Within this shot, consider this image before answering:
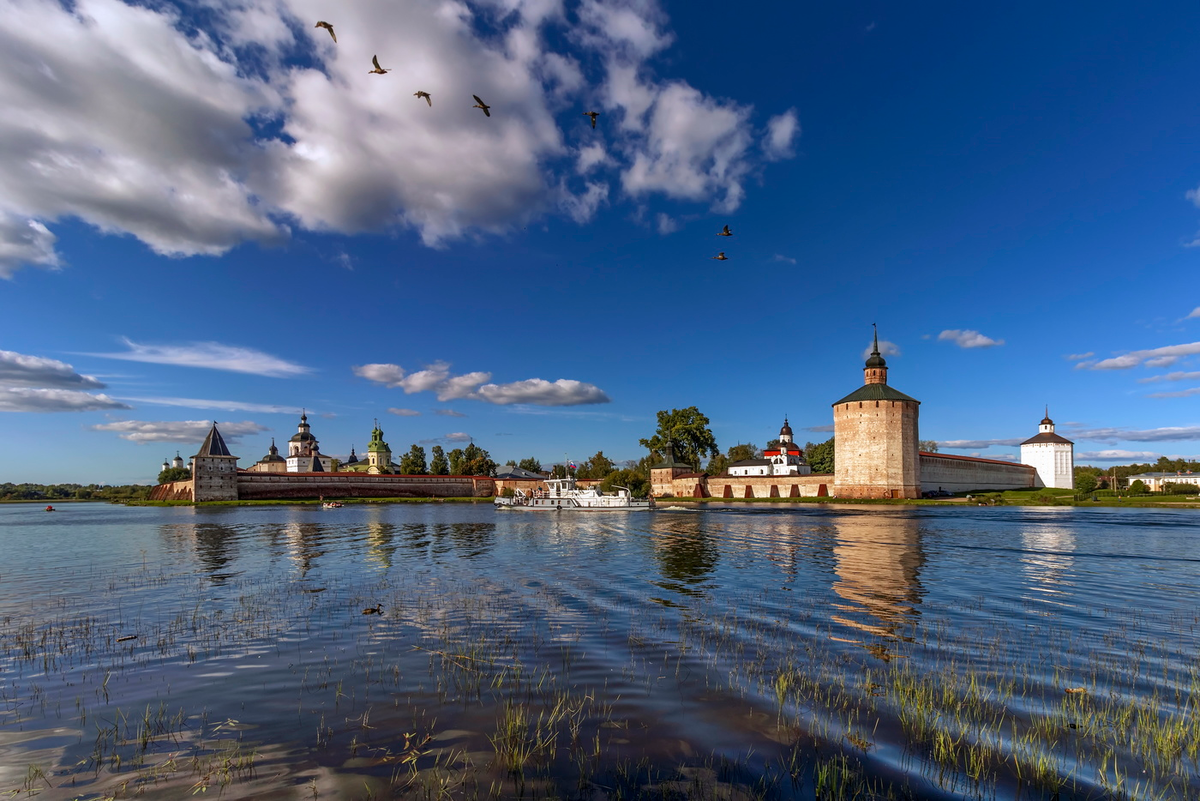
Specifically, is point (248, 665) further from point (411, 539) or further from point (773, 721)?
point (411, 539)

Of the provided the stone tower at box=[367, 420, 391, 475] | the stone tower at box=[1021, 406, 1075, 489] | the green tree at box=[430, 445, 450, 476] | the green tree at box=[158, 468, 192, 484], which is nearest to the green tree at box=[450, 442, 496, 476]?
the green tree at box=[430, 445, 450, 476]

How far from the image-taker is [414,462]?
335 ft

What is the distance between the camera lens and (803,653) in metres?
8.70

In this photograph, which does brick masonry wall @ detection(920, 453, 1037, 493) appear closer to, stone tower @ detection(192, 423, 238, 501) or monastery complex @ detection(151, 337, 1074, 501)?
monastery complex @ detection(151, 337, 1074, 501)

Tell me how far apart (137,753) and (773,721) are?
6023 millimetres

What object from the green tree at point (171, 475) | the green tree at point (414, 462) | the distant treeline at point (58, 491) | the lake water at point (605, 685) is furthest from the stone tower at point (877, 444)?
the distant treeline at point (58, 491)

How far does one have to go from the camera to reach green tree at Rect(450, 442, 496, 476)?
99188 millimetres

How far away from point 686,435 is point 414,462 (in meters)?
46.3

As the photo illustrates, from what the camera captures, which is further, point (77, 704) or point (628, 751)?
point (77, 704)

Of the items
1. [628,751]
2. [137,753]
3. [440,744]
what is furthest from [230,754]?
[628,751]

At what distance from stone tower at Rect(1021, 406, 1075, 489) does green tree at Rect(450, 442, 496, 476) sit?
269ft

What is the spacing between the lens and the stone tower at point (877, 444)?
6378 centimetres

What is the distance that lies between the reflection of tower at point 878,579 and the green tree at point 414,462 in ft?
273

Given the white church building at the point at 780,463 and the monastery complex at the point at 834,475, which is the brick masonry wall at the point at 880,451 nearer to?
the monastery complex at the point at 834,475
